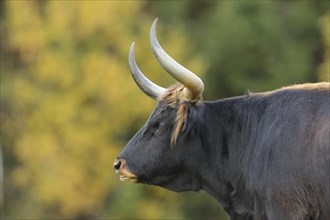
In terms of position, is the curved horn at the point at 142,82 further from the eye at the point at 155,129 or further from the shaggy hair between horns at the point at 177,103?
the eye at the point at 155,129

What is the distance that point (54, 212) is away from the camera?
3809 centimetres

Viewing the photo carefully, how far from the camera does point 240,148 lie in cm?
1119

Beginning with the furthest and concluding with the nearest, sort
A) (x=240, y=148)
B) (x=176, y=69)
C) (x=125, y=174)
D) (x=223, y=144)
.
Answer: (x=125, y=174), (x=223, y=144), (x=240, y=148), (x=176, y=69)

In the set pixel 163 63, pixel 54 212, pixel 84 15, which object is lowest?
pixel 54 212

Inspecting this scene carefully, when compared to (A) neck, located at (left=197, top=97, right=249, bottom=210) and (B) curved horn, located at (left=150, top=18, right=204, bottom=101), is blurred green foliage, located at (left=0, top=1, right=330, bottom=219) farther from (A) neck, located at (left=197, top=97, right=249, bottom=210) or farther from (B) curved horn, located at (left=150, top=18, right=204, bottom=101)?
(B) curved horn, located at (left=150, top=18, right=204, bottom=101)

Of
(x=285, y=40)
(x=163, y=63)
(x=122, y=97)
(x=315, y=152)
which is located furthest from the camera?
(x=285, y=40)

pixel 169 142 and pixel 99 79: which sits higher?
pixel 169 142

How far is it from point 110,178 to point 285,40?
8.25 m

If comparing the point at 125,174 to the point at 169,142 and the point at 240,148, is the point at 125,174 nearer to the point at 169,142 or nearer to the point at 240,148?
the point at 169,142

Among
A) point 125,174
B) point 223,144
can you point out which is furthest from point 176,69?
point 125,174

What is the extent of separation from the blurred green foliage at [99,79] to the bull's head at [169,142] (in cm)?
2342

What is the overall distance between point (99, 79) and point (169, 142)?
25.6 metres

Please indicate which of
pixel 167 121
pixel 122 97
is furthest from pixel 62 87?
pixel 167 121

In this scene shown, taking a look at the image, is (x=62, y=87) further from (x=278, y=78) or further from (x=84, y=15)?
(x=278, y=78)
